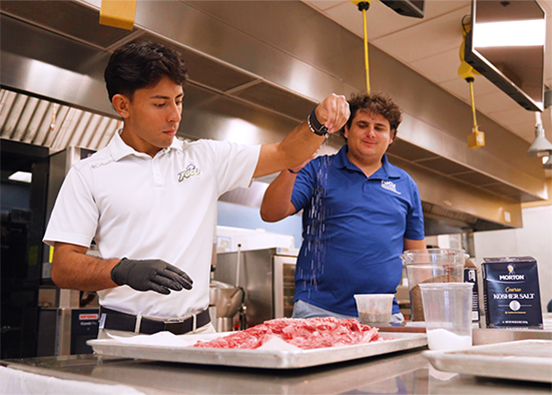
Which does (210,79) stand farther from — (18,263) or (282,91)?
(18,263)

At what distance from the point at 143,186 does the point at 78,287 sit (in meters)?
0.34

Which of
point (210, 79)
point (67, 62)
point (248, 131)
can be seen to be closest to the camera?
point (67, 62)

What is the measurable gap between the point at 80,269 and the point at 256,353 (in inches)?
28.5

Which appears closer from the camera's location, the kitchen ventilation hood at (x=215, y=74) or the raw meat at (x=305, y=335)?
the raw meat at (x=305, y=335)

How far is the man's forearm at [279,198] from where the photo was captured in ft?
6.22

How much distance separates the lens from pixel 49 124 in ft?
8.95

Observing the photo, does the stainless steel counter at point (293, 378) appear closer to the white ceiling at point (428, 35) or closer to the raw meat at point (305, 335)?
the raw meat at point (305, 335)

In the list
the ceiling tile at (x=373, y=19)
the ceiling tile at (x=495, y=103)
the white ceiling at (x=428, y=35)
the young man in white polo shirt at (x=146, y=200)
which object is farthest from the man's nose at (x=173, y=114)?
the ceiling tile at (x=495, y=103)

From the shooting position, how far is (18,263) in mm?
2730

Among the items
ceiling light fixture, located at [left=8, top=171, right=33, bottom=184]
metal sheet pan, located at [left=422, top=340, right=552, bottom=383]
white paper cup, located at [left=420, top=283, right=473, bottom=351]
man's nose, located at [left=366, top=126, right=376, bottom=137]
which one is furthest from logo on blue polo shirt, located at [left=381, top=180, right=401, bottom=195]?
ceiling light fixture, located at [left=8, top=171, right=33, bottom=184]

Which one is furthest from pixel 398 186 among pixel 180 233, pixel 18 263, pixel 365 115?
pixel 18 263

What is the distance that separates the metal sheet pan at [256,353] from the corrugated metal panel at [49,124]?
1.87m

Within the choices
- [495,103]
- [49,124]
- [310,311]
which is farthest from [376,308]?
[495,103]

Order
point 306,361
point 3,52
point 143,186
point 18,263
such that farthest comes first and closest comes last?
point 18,263
point 3,52
point 143,186
point 306,361
